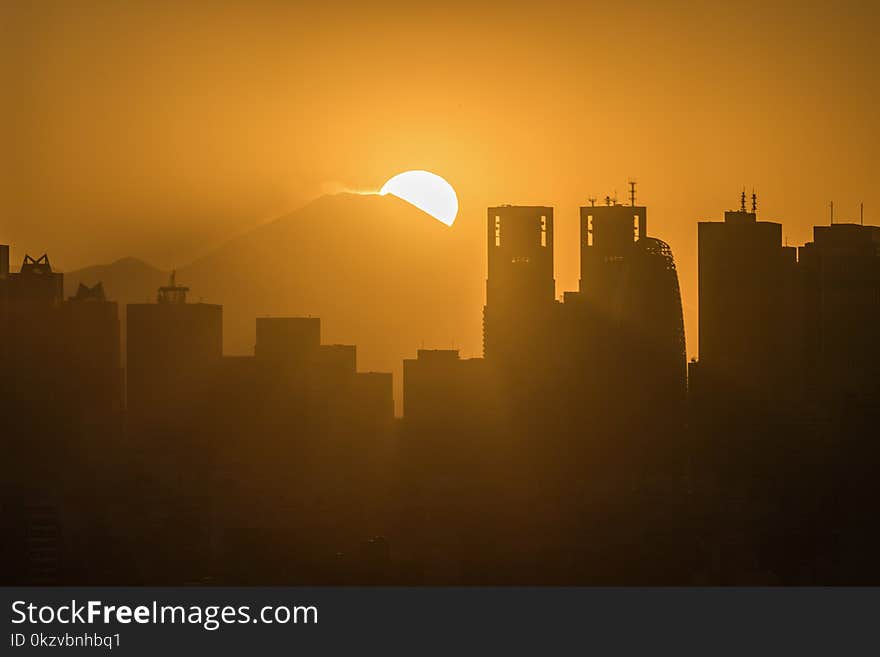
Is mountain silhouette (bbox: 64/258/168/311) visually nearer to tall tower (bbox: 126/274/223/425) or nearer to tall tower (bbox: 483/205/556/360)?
tall tower (bbox: 126/274/223/425)

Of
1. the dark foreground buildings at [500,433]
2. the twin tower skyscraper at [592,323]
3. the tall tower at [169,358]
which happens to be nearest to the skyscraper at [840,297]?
the dark foreground buildings at [500,433]

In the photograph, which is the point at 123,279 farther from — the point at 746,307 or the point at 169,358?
the point at 746,307

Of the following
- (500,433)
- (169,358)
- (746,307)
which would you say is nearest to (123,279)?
(169,358)

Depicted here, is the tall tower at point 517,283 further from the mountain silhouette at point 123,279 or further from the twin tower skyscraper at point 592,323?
the mountain silhouette at point 123,279

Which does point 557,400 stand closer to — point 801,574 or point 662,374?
point 662,374

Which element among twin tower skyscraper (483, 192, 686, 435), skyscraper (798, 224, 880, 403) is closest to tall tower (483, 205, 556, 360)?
twin tower skyscraper (483, 192, 686, 435)
